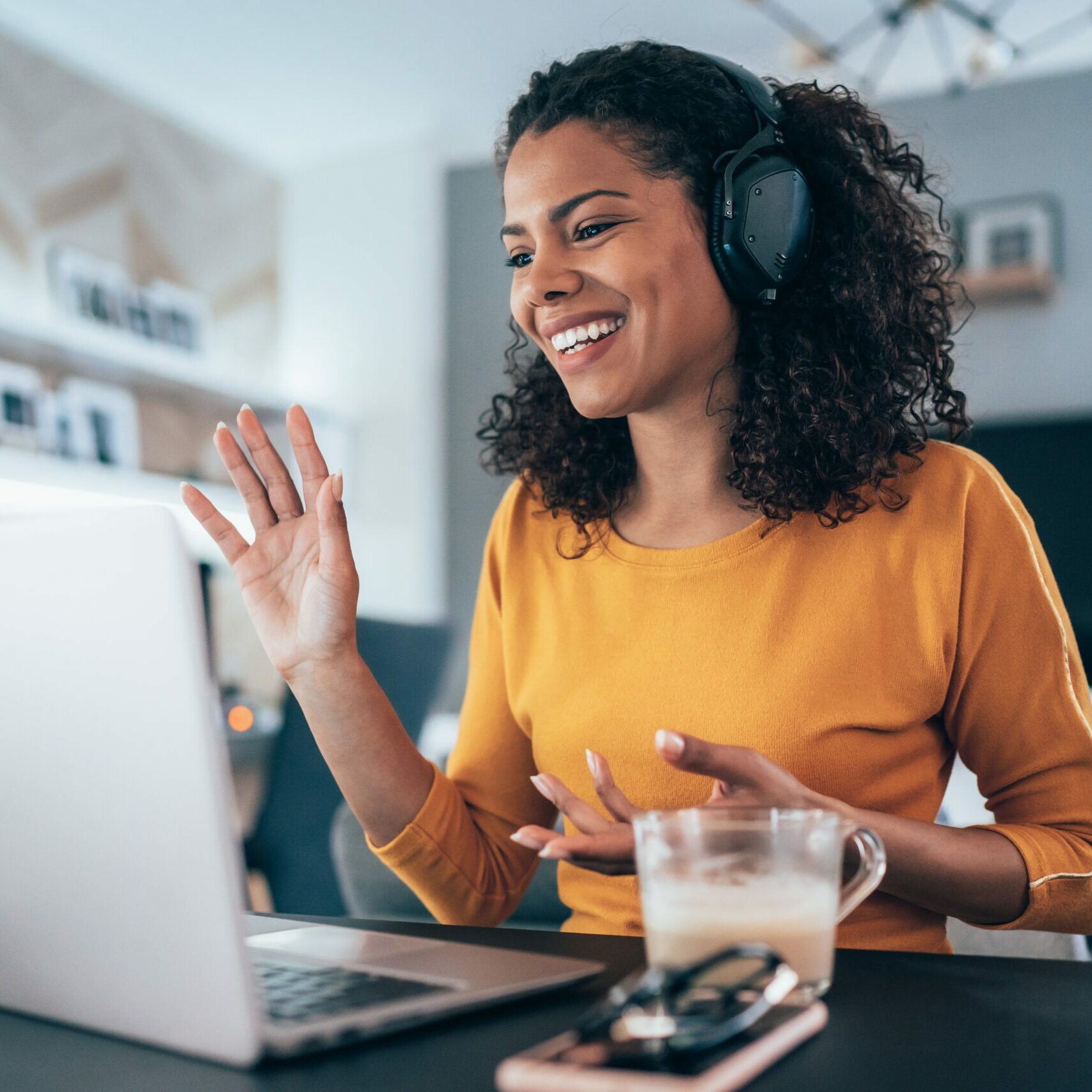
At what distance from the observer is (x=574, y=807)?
69 centimetres

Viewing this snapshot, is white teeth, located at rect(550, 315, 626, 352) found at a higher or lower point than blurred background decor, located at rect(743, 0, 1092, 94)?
lower

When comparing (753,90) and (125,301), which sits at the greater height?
(125,301)

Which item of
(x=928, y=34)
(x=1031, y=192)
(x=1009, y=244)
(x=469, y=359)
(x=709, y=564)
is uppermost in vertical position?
(x=928, y=34)

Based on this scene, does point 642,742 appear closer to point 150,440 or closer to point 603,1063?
point 603,1063

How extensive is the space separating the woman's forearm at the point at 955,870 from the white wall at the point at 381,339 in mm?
3605

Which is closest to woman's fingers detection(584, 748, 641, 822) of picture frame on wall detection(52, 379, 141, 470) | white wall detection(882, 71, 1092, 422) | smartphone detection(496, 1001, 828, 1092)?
smartphone detection(496, 1001, 828, 1092)

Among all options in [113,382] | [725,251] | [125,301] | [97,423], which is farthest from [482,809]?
[125,301]

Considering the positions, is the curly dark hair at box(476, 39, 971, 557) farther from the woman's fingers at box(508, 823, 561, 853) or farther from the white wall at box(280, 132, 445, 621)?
the white wall at box(280, 132, 445, 621)

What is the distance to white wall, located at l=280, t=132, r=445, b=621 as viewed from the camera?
4367 millimetres

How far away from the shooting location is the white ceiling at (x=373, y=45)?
337 cm

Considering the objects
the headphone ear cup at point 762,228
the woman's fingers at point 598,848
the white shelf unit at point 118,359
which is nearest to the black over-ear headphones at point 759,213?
the headphone ear cup at point 762,228

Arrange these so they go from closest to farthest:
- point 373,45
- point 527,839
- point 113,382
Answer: point 527,839, point 113,382, point 373,45

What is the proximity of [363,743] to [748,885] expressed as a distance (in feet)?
1.45

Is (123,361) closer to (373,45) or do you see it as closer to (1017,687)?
(373,45)
